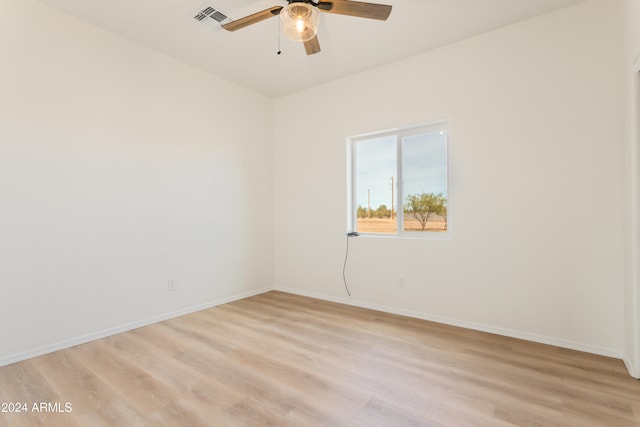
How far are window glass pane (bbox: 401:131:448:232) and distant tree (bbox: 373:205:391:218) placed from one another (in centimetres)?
24

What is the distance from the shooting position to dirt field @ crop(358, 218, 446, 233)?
11.1ft

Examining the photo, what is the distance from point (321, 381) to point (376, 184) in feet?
8.06

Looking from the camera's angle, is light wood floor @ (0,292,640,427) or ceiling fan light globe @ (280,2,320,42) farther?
ceiling fan light globe @ (280,2,320,42)

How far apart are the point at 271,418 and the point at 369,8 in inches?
104

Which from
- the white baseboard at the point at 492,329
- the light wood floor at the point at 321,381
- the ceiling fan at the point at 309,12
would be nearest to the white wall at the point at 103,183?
the light wood floor at the point at 321,381

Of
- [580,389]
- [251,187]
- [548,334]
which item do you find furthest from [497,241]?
[251,187]

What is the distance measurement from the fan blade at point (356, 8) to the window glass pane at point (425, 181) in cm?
165

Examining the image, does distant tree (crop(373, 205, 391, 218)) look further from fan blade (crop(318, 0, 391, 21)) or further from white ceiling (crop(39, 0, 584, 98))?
fan blade (crop(318, 0, 391, 21))

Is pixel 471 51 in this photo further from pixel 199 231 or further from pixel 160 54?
pixel 199 231

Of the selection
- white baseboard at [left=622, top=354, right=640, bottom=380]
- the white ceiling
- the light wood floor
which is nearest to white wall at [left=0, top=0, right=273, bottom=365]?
the white ceiling

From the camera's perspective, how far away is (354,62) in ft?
11.6

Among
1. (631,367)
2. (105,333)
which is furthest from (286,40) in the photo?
(631,367)

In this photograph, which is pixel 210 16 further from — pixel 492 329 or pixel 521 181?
pixel 492 329

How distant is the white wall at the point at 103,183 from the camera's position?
241 cm
